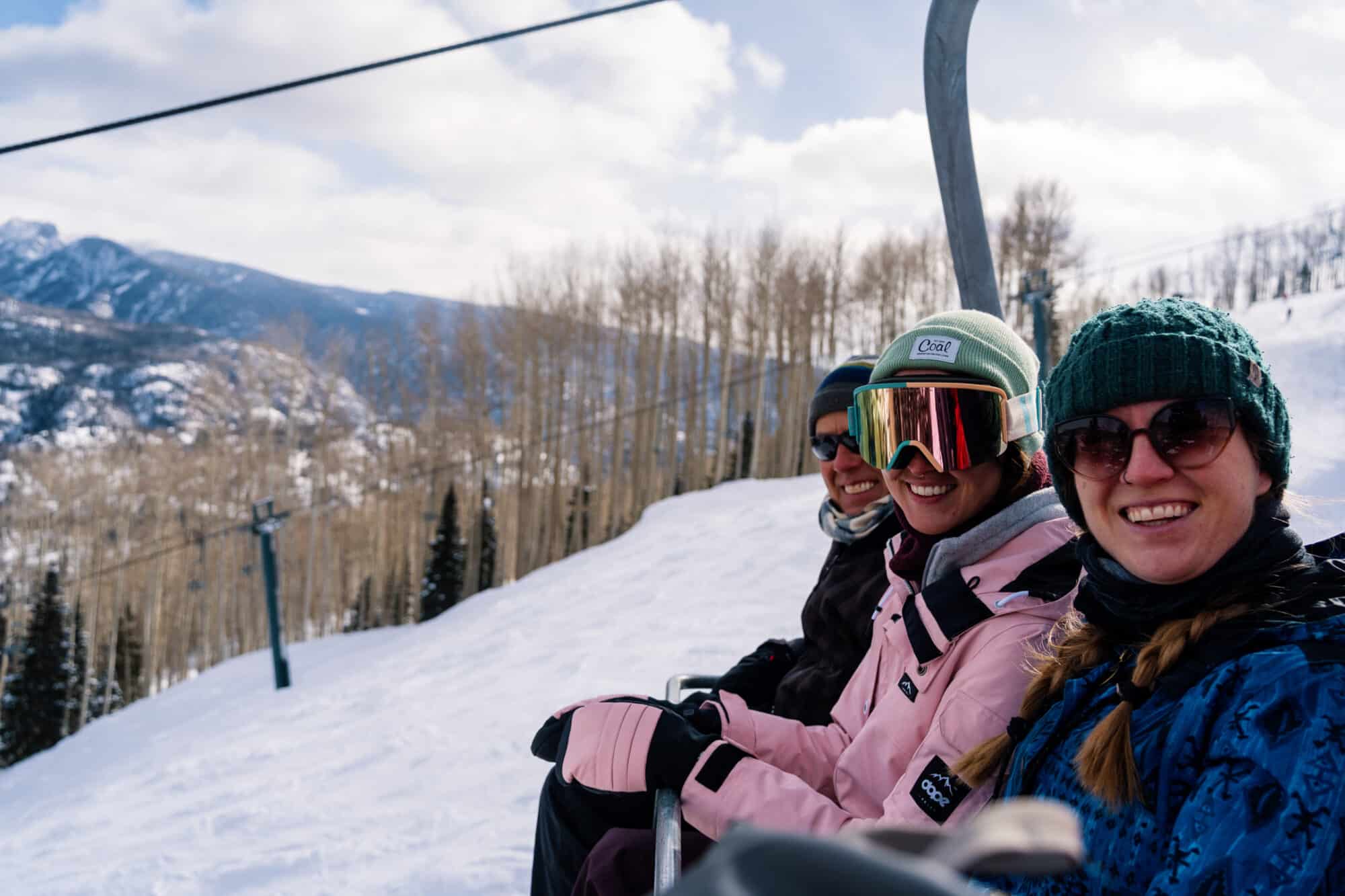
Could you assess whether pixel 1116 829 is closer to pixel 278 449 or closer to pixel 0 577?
pixel 278 449

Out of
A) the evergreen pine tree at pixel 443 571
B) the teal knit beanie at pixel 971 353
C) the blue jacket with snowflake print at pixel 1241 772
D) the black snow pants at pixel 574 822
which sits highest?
the teal knit beanie at pixel 971 353

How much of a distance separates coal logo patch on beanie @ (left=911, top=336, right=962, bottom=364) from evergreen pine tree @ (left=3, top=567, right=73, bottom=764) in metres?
37.5

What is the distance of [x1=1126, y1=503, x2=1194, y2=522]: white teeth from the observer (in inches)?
43.0

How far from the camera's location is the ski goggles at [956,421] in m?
1.64

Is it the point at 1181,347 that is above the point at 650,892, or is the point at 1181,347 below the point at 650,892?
above

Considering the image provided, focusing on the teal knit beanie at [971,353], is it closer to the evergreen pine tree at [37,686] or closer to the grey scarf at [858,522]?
the grey scarf at [858,522]

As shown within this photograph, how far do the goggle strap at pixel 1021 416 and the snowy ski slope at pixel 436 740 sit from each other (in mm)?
505

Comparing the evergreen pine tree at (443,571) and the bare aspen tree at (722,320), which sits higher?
the bare aspen tree at (722,320)

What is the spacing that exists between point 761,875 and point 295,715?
909cm

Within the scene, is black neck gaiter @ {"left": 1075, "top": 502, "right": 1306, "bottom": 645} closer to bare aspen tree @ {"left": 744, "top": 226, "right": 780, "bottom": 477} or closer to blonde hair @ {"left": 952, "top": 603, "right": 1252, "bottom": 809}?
blonde hair @ {"left": 952, "top": 603, "right": 1252, "bottom": 809}

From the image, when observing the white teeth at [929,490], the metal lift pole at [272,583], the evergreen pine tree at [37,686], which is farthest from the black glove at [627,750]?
the evergreen pine tree at [37,686]

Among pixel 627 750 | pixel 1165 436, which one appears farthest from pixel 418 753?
pixel 1165 436

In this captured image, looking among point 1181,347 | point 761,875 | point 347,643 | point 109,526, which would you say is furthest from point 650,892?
point 109,526

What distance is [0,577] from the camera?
45.3 meters
